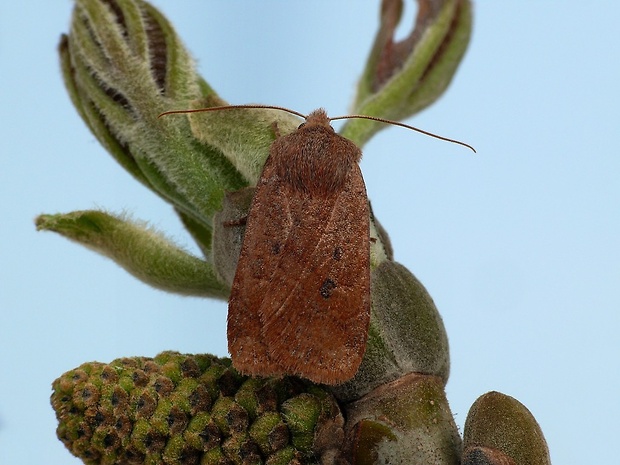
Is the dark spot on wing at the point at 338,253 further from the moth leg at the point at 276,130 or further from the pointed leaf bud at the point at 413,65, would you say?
the pointed leaf bud at the point at 413,65

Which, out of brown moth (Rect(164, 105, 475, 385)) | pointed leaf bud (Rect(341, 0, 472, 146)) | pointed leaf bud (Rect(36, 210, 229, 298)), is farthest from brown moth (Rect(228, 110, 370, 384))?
pointed leaf bud (Rect(341, 0, 472, 146))

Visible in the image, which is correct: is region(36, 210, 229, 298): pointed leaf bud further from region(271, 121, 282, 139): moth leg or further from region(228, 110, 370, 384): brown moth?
region(271, 121, 282, 139): moth leg

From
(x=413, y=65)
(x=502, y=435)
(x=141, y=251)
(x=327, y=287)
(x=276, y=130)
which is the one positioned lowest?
(x=502, y=435)

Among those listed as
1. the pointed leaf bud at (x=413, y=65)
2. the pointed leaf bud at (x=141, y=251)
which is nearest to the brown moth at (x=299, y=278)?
the pointed leaf bud at (x=141, y=251)

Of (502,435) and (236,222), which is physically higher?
(236,222)

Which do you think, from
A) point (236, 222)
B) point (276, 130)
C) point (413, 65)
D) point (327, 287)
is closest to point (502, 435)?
point (327, 287)

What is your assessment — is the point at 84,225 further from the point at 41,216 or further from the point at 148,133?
the point at 148,133

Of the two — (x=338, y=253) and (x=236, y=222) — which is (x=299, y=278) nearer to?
(x=338, y=253)

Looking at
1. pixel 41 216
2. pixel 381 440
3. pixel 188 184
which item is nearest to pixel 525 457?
pixel 381 440
